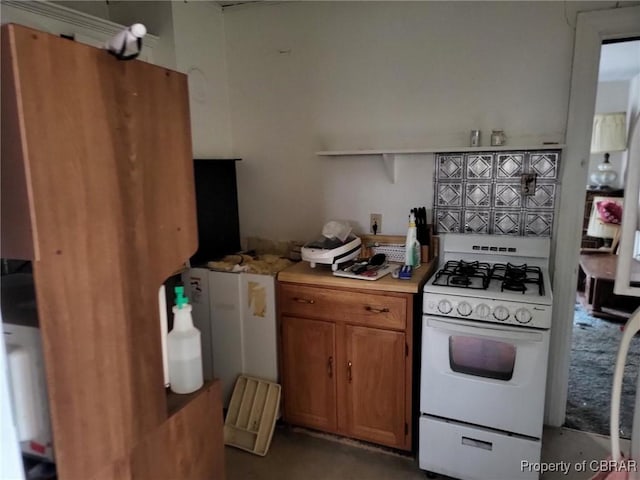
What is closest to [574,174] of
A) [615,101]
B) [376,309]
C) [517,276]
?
[517,276]

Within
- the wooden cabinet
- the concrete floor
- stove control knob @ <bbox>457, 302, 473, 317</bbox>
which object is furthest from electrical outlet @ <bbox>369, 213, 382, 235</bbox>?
the concrete floor

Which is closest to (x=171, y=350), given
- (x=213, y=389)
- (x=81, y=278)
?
(x=213, y=389)

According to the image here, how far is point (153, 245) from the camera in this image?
1.30 meters

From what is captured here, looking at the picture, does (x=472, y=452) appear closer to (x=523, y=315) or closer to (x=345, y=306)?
(x=523, y=315)

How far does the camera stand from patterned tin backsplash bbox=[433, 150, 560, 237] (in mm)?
2314

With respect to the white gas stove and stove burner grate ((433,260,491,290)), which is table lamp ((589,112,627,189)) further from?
stove burner grate ((433,260,491,290))

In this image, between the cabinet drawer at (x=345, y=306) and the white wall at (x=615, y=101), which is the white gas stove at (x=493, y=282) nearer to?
the cabinet drawer at (x=345, y=306)

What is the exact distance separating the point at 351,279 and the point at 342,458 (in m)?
0.93

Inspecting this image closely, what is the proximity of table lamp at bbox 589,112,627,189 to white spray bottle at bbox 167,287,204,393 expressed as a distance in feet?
15.8

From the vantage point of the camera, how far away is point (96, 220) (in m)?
1.12

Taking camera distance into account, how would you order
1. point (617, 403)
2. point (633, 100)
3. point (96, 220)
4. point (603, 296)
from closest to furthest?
point (96, 220) < point (617, 403) < point (603, 296) < point (633, 100)

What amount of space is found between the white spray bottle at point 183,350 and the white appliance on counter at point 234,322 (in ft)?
2.79

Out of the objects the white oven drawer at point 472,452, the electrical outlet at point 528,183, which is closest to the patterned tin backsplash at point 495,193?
the electrical outlet at point 528,183

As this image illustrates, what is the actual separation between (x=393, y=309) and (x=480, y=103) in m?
1.21
